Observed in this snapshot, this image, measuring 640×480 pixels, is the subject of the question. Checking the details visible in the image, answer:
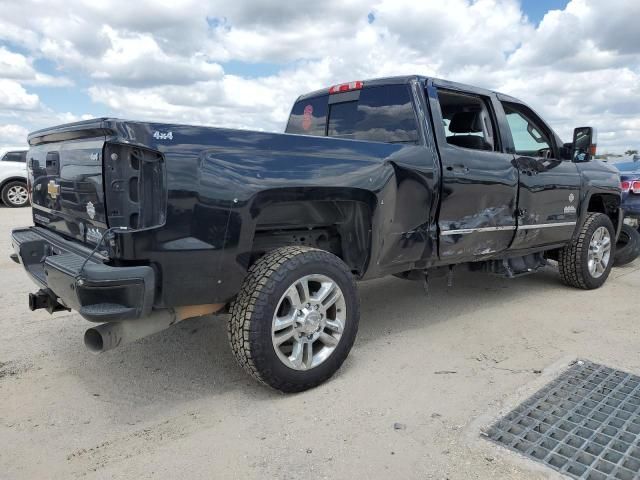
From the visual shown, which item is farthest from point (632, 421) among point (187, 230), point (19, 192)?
point (19, 192)

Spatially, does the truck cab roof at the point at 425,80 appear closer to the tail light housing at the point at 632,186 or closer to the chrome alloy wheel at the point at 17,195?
the tail light housing at the point at 632,186

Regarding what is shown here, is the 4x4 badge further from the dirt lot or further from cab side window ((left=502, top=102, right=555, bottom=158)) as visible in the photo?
cab side window ((left=502, top=102, right=555, bottom=158))

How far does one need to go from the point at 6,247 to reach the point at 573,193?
778 centimetres

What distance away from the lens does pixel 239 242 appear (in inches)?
112

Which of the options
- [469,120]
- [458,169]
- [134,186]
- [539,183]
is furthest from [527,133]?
[134,186]

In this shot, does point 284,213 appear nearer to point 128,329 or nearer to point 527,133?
point 128,329

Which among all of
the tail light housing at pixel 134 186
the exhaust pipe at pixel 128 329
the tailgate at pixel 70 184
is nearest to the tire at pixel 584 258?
the exhaust pipe at pixel 128 329

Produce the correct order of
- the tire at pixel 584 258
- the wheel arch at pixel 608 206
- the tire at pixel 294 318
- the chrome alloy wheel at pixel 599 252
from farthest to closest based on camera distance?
1. the wheel arch at pixel 608 206
2. the chrome alloy wheel at pixel 599 252
3. the tire at pixel 584 258
4. the tire at pixel 294 318

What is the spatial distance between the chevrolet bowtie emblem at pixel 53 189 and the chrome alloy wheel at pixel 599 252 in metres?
5.16

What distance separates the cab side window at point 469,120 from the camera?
429cm

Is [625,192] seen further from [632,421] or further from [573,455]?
[573,455]

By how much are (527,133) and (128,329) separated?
4072 millimetres

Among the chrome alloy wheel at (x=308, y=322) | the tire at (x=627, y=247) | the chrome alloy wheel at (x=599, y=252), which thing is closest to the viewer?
the chrome alloy wheel at (x=308, y=322)

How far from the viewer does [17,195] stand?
45.4 feet
